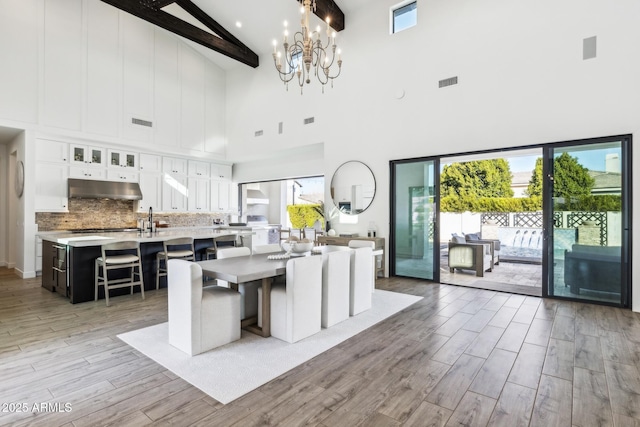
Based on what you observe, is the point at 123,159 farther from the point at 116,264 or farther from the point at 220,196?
the point at 116,264

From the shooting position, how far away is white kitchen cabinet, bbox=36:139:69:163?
6.15 metres

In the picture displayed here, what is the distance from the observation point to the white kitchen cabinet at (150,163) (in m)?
7.73

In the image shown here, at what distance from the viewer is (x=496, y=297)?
4.65 m

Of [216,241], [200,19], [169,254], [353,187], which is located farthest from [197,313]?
[200,19]

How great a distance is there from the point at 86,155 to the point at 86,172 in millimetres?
353

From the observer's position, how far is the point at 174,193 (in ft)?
27.3

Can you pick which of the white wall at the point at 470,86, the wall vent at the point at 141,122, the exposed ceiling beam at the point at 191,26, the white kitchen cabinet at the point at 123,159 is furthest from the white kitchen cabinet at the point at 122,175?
the white wall at the point at 470,86

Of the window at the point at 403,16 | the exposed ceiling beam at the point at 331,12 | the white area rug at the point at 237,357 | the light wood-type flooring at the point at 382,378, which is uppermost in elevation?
the exposed ceiling beam at the point at 331,12

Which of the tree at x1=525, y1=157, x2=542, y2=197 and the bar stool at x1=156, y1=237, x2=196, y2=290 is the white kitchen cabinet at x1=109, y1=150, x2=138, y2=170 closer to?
the bar stool at x1=156, y1=237, x2=196, y2=290

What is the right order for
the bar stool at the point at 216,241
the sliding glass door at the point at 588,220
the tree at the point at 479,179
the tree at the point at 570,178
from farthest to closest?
1. the tree at the point at 479,179
2. the bar stool at the point at 216,241
3. the tree at the point at 570,178
4. the sliding glass door at the point at 588,220

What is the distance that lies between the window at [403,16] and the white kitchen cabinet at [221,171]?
19.0 feet

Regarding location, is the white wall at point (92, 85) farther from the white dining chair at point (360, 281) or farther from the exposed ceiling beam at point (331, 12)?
the white dining chair at point (360, 281)

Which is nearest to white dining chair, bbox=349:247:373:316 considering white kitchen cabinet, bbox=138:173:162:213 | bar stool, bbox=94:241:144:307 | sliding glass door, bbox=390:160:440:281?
sliding glass door, bbox=390:160:440:281

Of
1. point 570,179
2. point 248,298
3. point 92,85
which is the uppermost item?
point 92,85
